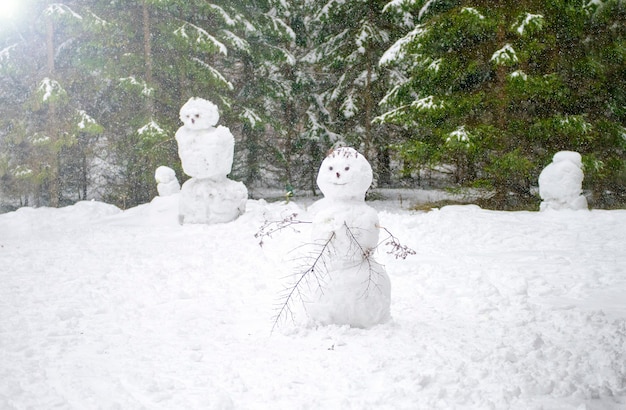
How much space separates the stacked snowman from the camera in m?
10.3

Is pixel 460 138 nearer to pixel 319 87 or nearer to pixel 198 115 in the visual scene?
pixel 198 115

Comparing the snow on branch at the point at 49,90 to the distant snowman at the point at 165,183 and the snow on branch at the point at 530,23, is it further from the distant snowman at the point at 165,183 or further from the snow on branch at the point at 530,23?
the snow on branch at the point at 530,23

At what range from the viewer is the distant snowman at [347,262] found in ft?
13.8

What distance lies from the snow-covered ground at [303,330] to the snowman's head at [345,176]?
1.17m

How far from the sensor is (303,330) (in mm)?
4215

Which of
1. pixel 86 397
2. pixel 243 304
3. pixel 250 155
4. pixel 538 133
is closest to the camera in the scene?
pixel 86 397

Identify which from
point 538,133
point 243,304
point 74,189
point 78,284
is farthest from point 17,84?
point 538,133

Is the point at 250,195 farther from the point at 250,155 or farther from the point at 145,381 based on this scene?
the point at 145,381

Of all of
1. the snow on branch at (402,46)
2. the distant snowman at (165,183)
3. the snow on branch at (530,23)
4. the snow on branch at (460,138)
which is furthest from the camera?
the distant snowman at (165,183)

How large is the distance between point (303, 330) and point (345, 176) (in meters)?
1.37

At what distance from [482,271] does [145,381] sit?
4.30 metres

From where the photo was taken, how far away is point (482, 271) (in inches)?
241

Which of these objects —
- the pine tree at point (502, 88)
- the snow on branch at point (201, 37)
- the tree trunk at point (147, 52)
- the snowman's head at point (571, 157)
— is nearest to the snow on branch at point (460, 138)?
the pine tree at point (502, 88)

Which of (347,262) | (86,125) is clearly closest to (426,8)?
(86,125)
